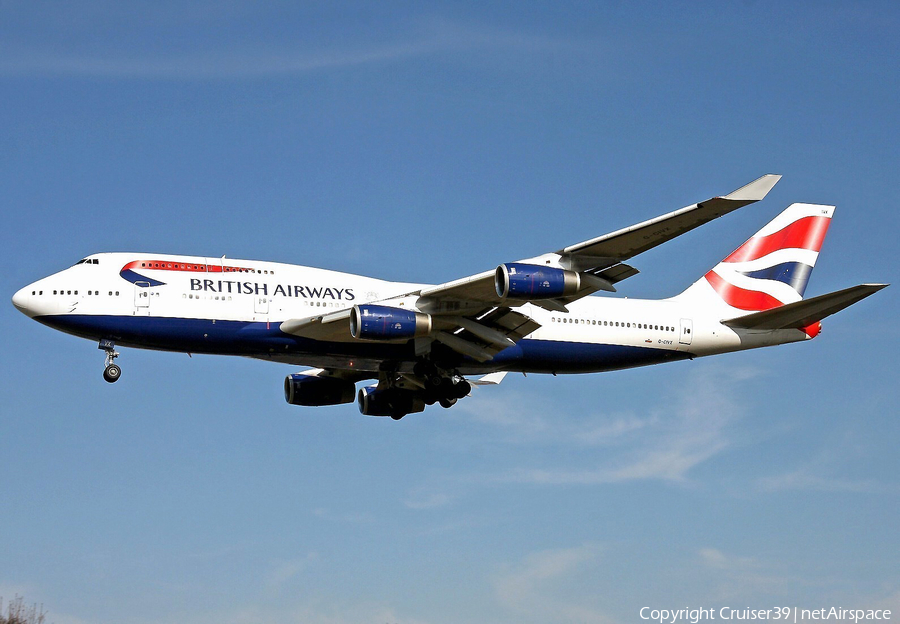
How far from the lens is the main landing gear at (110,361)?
35062 millimetres

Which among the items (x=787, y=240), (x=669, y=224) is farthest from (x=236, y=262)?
(x=787, y=240)

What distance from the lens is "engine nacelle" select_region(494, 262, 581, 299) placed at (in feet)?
106

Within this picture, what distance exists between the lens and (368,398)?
42438 millimetres

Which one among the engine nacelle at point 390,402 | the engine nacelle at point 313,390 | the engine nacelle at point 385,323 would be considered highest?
the engine nacelle at point 385,323

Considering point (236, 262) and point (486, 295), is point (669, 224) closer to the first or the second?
point (486, 295)

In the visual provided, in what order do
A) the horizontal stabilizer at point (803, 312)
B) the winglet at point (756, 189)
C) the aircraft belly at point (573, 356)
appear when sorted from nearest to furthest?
the winglet at point (756, 189)
the horizontal stabilizer at point (803, 312)
the aircraft belly at point (573, 356)

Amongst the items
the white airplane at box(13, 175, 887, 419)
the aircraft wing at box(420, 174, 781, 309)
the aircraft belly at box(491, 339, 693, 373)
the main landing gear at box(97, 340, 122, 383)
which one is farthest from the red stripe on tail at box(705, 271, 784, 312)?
the main landing gear at box(97, 340, 122, 383)

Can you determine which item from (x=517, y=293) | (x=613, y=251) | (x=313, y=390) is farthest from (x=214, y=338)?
(x=613, y=251)

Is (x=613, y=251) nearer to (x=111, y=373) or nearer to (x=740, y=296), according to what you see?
(x=740, y=296)

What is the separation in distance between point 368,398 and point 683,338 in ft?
39.6

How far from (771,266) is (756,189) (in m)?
15.3

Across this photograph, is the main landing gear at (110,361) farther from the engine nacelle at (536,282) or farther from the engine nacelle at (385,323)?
the engine nacelle at (536,282)

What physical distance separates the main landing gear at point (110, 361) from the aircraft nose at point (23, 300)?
2535mm

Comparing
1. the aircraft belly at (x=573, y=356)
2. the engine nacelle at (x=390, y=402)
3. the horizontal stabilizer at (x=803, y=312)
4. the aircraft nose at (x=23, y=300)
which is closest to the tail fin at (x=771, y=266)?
the horizontal stabilizer at (x=803, y=312)
